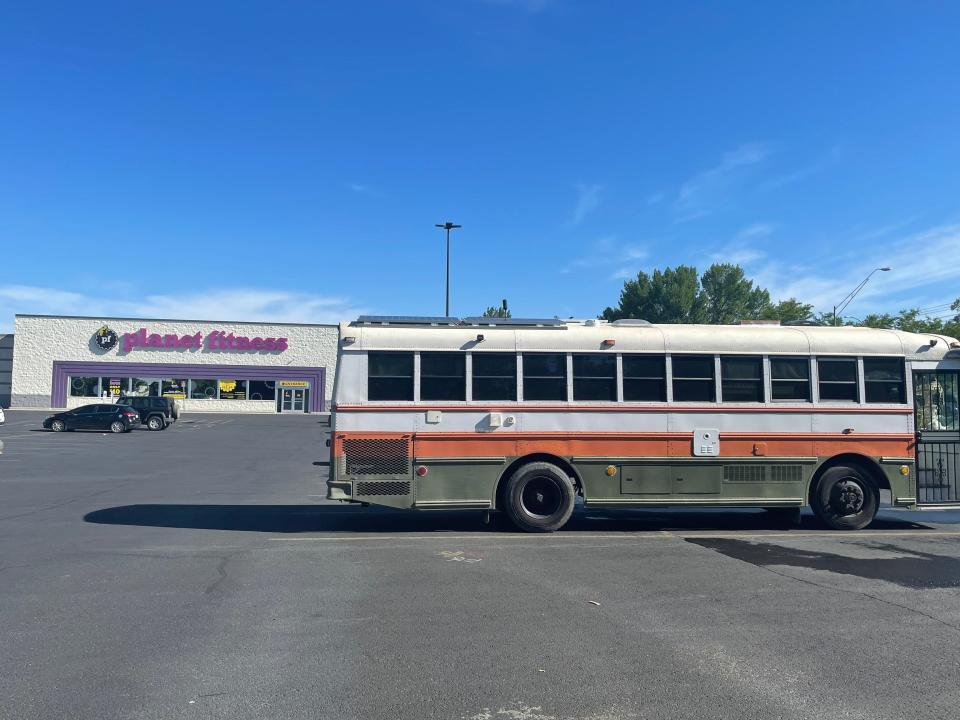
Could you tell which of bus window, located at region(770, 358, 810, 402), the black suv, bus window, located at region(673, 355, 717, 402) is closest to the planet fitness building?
the black suv

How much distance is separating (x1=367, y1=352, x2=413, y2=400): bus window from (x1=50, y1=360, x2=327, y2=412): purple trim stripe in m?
47.2

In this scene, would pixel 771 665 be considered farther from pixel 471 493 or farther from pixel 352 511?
pixel 352 511

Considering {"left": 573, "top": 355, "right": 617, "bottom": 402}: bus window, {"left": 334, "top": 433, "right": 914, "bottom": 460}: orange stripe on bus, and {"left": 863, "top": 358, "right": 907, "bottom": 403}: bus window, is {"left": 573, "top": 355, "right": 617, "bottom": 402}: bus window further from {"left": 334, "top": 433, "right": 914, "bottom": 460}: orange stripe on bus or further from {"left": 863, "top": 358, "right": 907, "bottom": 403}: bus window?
{"left": 863, "top": 358, "right": 907, "bottom": 403}: bus window

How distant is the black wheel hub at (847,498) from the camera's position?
34.3ft

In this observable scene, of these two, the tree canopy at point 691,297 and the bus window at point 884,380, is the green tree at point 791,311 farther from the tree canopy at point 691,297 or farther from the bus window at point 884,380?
the bus window at point 884,380

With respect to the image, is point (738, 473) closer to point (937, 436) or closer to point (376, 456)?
point (937, 436)

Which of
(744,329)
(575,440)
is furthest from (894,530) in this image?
(575,440)

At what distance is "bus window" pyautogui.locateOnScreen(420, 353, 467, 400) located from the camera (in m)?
10.2

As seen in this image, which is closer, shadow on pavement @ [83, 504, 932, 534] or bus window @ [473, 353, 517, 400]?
bus window @ [473, 353, 517, 400]

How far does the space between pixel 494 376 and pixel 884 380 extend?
566 centimetres

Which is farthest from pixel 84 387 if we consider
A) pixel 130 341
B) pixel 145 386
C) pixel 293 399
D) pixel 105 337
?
pixel 293 399

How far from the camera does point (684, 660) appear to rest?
5078 millimetres

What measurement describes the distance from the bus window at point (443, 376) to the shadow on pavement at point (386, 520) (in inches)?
76.3

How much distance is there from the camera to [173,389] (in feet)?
179
